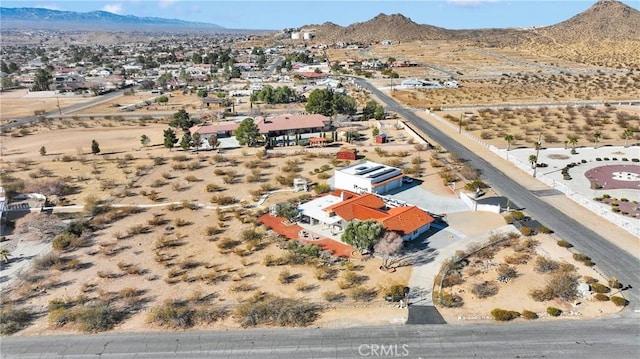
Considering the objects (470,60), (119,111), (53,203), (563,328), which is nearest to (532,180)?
(563,328)

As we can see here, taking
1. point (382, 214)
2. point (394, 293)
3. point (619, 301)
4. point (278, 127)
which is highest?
point (278, 127)

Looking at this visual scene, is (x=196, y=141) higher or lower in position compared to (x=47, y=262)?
higher

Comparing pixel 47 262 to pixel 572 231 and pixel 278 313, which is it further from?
pixel 572 231

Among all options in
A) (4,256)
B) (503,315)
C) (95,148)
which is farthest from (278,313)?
(95,148)

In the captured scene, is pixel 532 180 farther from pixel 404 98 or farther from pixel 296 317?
pixel 404 98

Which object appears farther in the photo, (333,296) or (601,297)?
(333,296)
